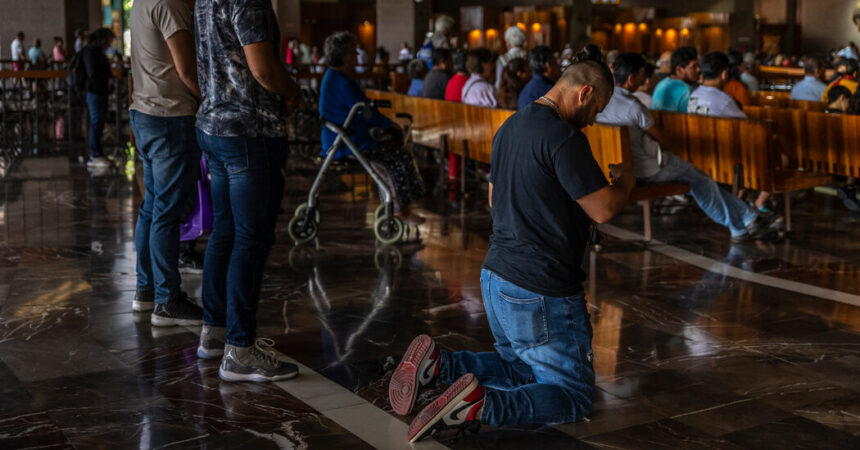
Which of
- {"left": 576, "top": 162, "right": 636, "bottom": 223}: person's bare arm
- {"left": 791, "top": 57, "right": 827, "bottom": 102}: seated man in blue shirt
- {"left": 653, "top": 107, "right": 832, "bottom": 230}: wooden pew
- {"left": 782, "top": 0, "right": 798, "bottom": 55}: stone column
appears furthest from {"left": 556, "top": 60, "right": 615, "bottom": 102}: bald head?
{"left": 782, "top": 0, "right": 798, "bottom": 55}: stone column

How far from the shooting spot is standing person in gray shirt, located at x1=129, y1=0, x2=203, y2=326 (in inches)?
187

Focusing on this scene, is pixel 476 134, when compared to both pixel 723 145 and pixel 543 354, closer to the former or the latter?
pixel 723 145

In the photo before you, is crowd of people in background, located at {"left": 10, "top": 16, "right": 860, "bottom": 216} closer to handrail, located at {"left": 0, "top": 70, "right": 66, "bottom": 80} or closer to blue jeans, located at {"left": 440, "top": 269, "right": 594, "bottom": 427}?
handrail, located at {"left": 0, "top": 70, "right": 66, "bottom": 80}

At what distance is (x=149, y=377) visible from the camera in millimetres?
4074

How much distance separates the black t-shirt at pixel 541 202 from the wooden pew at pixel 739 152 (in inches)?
151

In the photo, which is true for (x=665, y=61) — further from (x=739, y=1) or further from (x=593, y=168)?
(x=739, y=1)

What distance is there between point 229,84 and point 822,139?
5.57 metres

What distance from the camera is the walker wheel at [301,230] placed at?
6984 millimetres

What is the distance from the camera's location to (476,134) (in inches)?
364

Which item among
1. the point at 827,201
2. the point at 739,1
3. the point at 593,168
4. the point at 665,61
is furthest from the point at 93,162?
the point at 739,1

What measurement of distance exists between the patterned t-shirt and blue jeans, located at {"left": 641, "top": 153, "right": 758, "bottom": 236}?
3.77 meters

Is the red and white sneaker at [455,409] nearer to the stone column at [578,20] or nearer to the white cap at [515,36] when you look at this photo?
the white cap at [515,36]

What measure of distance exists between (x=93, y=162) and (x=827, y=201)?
25.2 feet

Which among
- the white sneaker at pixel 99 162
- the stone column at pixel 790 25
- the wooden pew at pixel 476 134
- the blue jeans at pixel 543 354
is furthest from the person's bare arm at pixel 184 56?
the stone column at pixel 790 25
